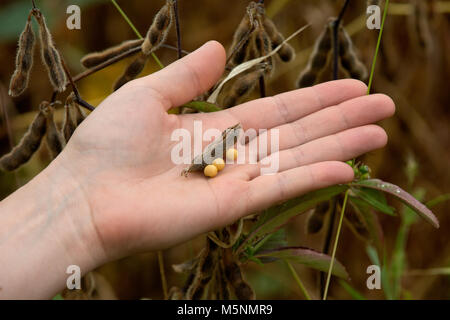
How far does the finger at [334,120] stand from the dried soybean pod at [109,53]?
0.40 m

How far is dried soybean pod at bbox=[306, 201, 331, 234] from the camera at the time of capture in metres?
1.32

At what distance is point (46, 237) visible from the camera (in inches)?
42.6

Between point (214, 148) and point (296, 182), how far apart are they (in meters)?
0.24

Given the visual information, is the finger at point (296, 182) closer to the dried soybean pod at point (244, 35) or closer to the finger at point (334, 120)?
the finger at point (334, 120)

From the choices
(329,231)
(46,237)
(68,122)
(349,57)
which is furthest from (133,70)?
(329,231)

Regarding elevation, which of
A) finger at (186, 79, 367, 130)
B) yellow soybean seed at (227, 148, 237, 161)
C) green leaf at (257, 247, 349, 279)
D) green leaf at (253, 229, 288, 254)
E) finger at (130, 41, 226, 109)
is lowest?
green leaf at (257, 247, 349, 279)

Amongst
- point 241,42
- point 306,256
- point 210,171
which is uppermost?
point 241,42

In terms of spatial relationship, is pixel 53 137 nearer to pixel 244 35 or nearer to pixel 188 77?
pixel 188 77

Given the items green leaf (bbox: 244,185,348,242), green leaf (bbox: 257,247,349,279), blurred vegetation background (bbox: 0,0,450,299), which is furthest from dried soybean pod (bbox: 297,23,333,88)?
blurred vegetation background (bbox: 0,0,450,299)

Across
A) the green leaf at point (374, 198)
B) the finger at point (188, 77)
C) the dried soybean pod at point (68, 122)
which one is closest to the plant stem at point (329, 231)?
the green leaf at point (374, 198)

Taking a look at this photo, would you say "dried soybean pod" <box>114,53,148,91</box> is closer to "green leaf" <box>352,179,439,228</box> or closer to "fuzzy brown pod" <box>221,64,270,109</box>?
"fuzzy brown pod" <box>221,64,270,109</box>

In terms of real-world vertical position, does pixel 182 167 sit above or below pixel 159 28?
below

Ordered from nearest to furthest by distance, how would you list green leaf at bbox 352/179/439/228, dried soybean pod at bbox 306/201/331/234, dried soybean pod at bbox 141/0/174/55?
green leaf at bbox 352/179/439/228
dried soybean pod at bbox 141/0/174/55
dried soybean pod at bbox 306/201/331/234

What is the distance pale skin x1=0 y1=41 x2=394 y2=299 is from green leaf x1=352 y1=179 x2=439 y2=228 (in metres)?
0.07
